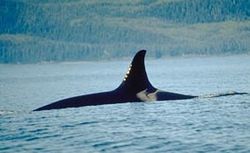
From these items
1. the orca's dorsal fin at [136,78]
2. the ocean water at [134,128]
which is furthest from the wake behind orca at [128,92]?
the ocean water at [134,128]

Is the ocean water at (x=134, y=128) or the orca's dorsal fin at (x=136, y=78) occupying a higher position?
the orca's dorsal fin at (x=136, y=78)

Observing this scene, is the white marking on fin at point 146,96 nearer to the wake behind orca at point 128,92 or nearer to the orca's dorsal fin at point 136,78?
the wake behind orca at point 128,92

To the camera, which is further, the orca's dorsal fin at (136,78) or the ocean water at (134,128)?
the orca's dorsal fin at (136,78)

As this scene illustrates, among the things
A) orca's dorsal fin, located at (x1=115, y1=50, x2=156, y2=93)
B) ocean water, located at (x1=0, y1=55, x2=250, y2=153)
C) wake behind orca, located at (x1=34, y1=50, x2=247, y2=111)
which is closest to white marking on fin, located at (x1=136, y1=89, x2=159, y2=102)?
wake behind orca, located at (x1=34, y1=50, x2=247, y2=111)

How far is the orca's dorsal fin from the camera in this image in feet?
103

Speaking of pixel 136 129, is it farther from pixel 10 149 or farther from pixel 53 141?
pixel 10 149

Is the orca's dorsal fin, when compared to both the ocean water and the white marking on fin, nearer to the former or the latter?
the white marking on fin

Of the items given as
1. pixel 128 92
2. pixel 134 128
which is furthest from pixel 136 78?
pixel 134 128

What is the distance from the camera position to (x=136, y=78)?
31594mm

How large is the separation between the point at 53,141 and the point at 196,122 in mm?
6716

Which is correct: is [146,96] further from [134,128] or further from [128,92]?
[134,128]

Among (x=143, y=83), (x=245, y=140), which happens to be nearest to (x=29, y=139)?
(x=245, y=140)

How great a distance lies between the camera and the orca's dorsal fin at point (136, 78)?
31.5m

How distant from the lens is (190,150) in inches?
763
